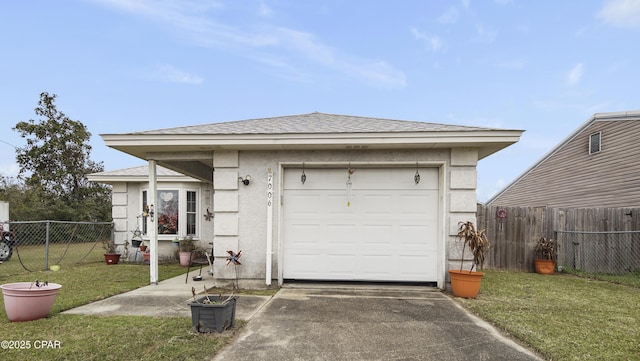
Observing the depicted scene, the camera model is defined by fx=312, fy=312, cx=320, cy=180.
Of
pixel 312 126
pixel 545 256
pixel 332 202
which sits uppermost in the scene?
pixel 312 126

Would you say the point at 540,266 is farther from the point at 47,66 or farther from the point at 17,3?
the point at 47,66

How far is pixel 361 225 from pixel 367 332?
97.5 inches

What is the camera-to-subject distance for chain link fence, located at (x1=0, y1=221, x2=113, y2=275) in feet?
28.1

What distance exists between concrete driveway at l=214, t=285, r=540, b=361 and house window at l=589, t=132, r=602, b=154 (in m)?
10.7

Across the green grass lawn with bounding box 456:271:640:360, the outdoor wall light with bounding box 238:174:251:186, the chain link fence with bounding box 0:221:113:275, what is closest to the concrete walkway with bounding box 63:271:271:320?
the outdoor wall light with bounding box 238:174:251:186

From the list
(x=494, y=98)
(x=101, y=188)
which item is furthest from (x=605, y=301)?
(x=101, y=188)

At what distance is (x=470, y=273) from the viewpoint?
5.05m

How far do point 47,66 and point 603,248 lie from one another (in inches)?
795

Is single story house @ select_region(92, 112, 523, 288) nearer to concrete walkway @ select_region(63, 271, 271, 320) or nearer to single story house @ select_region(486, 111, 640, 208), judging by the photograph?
concrete walkway @ select_region(63, 271, 271, 320)

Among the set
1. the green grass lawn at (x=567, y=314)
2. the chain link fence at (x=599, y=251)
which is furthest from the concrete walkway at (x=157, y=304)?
the chain link fence at (x=599, y=251)

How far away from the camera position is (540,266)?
794 centimetres

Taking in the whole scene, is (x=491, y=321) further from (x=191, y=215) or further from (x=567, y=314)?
(x=191, y=215)

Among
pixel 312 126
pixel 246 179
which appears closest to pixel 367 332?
pixel 246 179

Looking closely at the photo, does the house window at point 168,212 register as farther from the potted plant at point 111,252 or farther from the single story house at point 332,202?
the single story house at point 332,202
